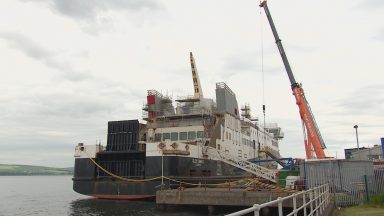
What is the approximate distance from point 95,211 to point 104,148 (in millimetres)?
7670

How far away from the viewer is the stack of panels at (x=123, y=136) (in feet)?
102

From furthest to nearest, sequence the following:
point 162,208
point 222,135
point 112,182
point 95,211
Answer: point 222,135
point 112,182
point 95,211
point 162,208

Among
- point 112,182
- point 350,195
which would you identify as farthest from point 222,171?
point 350,195

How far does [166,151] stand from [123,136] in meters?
5.93

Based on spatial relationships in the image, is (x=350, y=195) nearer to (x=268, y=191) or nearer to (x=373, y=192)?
(x=373, y=192)

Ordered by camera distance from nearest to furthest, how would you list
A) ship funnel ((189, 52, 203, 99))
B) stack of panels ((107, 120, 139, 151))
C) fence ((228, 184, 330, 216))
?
1. fence ((228, 184, 330, 216))
2. stack of panels ((107, 120, 139, 151))
3. ship funnel ((189, 52, 203, 99))

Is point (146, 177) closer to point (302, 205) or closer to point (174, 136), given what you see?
point (174, 136)

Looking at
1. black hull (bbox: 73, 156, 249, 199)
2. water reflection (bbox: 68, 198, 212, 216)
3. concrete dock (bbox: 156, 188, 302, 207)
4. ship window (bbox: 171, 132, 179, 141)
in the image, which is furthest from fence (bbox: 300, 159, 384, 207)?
ship window (bbox: 171, 132, 179, 141)

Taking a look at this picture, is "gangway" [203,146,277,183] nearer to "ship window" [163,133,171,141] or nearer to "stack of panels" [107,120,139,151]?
"ship window" [163,133,171,141]

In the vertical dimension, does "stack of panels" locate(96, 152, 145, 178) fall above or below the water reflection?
above

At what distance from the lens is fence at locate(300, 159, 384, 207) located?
18734 mm

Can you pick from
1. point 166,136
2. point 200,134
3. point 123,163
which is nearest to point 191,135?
point 200,134

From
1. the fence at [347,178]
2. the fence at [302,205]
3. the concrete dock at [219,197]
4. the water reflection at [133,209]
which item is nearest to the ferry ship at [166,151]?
the water reflection at [133,209]

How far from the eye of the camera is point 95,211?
25125mm
